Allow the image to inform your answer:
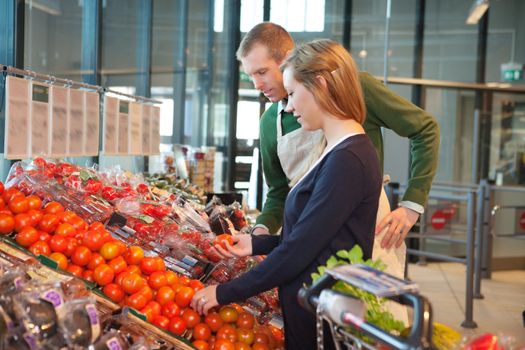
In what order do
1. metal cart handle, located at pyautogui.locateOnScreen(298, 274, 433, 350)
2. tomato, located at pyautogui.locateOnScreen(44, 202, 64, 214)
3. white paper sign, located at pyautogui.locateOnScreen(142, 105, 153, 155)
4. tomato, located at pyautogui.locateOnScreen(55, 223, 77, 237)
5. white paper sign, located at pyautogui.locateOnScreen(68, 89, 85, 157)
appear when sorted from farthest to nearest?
white paper sign, located at pyautogui.locateOnScreen(142, 105, 153, 155) < white paper sign, located at pyautogui.locateOnScreen(68, 89, 85, 157) < tomato, located at pyautogui.locateOnScreen(44, 202, 64, 214) < tomato, located at pyautogui.locateOnScreen(55, 223, 77, 237) < metal cart handle, located at pyautogui.locateOnScreen(298, 274, 433, 350)

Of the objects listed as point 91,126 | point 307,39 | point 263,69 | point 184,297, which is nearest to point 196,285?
point 184,297

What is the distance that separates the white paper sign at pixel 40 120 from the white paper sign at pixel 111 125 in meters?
0.91

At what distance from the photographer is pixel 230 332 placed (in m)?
2.15

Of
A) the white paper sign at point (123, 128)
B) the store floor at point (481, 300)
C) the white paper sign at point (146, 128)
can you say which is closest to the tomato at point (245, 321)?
the white paper sign at point (123, 128)

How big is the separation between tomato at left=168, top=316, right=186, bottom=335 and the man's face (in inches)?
35.5

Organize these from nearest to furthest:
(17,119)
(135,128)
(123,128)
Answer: (17,119), (123,128), (135,128)

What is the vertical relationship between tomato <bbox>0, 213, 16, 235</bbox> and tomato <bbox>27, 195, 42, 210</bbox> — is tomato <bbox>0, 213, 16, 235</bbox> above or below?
below

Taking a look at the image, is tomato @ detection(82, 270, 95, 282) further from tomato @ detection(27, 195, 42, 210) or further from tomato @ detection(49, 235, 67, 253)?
tomato @ detection(27, 195, 42, 210)

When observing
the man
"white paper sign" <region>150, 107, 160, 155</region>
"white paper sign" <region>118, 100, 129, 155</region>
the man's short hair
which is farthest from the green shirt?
"white paper sign" <region>150, 107, 160, 155</region>

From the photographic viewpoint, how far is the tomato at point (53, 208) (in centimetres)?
238

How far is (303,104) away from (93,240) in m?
0.84

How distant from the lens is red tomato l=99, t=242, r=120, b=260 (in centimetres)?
224

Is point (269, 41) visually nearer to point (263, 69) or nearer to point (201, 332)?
point (263, 69)

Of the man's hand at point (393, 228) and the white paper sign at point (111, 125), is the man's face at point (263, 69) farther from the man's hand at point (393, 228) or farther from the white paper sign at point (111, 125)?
the white paper sign at point (111, 125)
